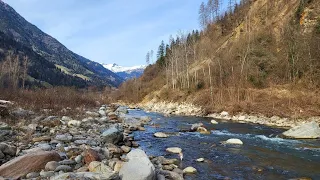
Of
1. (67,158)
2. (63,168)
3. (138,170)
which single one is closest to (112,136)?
(67,158)

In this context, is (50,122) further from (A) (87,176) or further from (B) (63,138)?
(A) (87,176)

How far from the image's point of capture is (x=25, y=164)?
790 cm

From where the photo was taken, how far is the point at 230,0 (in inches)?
3393

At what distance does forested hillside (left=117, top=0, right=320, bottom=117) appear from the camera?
32047mm

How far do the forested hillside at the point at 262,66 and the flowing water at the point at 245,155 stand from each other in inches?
511

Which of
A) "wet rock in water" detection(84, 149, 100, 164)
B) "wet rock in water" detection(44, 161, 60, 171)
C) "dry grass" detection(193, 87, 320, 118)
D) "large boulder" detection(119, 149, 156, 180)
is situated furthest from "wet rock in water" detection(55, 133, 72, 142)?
"dry grass" detection(193, 87, 320, 118)

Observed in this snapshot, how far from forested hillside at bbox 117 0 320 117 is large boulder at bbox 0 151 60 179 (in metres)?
25.5

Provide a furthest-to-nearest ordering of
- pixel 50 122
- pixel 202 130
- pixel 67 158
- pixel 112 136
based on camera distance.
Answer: pixel 202 130, pixel 50 122, pixel 112 136, pixel 67 158

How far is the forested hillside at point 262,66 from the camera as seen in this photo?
32047 millimetres

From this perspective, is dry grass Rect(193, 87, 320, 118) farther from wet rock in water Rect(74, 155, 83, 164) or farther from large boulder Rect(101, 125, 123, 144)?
wet rock in water Rect(74, 155, 83, 164)

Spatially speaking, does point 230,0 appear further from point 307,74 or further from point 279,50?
point 307,74

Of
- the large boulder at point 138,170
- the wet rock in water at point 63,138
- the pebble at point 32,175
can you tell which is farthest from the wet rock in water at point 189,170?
the wet rock in water at point 63,138

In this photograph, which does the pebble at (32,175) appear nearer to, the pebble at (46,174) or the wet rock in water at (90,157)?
the pebble at (46,174)

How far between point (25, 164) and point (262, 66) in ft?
132
